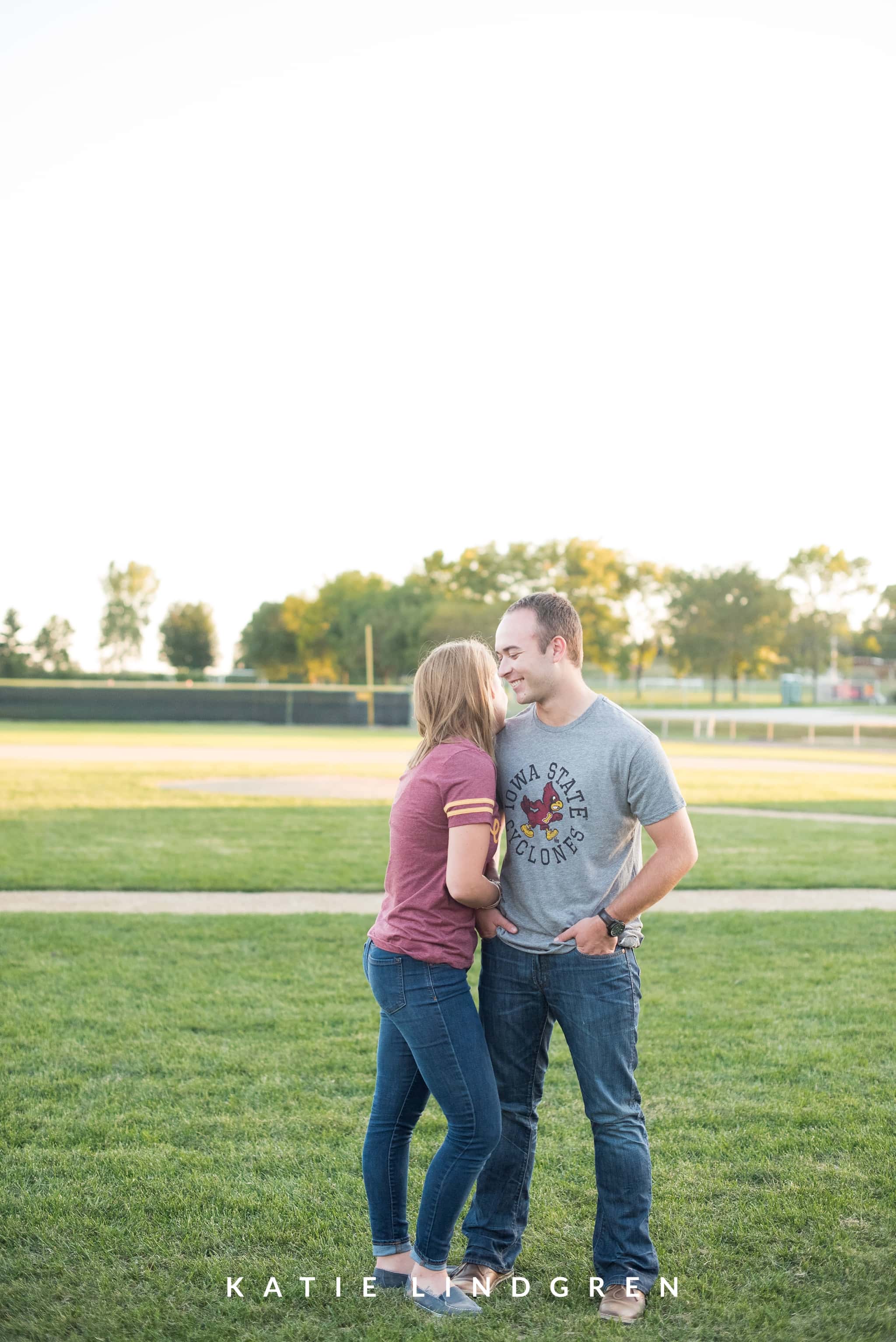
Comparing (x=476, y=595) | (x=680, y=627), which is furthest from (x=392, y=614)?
(x=680, y=627)

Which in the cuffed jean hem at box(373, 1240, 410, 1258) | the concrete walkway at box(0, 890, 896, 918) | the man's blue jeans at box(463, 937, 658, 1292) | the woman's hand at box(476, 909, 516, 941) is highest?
the woman's hand at box(476, 909, 516, 941)

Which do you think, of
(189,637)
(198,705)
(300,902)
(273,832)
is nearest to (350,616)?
(189,637)

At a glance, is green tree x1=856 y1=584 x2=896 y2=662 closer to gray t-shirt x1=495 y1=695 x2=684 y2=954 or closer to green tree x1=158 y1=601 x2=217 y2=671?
green tree x1=158 y1=601 x2=217 y2=671

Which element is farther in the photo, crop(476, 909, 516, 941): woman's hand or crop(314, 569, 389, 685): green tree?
crop(314, 569, 389, 685): green tree

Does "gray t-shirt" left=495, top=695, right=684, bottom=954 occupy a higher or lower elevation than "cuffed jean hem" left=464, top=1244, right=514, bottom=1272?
higher

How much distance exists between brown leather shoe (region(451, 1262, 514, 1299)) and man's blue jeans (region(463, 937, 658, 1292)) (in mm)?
23

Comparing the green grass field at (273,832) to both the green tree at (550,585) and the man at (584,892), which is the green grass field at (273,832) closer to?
the man at (584,892)

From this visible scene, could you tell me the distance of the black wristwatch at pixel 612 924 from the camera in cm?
309

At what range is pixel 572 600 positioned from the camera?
4991 centimetres

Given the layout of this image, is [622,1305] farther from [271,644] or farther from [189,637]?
[189,637]

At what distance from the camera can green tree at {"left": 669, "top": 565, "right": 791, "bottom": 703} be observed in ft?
224

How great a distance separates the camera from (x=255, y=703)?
149 feet

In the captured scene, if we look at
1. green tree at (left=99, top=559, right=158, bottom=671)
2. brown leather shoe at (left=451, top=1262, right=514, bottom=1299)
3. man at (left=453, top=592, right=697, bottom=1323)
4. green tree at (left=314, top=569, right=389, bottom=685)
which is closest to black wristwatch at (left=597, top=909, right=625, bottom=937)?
man at (left=453, top=592, right=697, bottom=1323)

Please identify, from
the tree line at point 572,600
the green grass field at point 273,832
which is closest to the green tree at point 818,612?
the tree line at point 572,600
